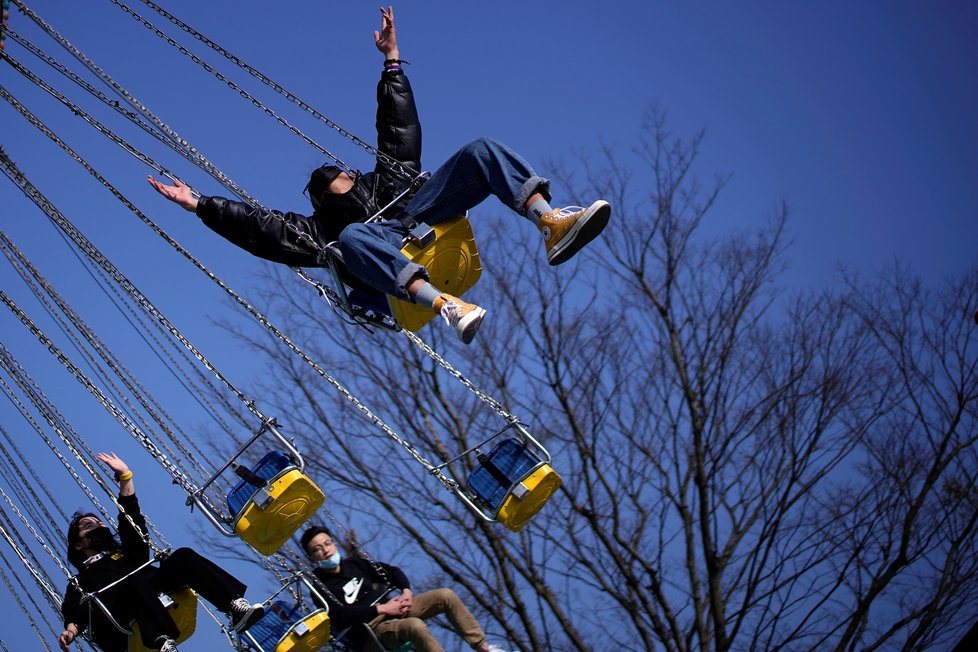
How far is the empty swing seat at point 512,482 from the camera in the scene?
6426 millimetres

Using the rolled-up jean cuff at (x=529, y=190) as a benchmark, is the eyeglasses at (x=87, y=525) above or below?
above

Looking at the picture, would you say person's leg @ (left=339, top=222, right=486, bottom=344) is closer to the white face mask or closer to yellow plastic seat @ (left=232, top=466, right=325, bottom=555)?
yellow plastic seat @ (left=232, top=466, right=325, bottom=555)

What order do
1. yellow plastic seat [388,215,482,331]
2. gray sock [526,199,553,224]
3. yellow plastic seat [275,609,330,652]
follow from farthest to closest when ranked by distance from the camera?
yellow plastic seat [275,609,330,652] → yellow plastic seat [388,215,482,331] → gray sock [526,199,553,224]

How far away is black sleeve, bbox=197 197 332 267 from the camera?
21.5ft

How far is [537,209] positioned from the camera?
19.7ft

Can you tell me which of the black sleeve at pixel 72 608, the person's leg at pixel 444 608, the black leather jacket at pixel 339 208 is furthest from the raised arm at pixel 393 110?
the black sleeve at pixel 72 608

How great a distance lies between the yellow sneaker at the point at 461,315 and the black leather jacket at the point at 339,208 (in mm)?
840

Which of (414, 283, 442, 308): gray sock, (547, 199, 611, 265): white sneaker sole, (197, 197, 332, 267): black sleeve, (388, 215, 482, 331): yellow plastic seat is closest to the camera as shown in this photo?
(547, 199, 611, 265): white sneaker sole

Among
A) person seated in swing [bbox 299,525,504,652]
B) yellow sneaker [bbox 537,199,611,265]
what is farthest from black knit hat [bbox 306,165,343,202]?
person seated in swing [bbox 299,525,504,652]

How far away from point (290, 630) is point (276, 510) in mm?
903

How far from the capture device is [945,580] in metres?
10.5

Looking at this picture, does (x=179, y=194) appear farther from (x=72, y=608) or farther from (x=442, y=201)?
(x=72, y=608)

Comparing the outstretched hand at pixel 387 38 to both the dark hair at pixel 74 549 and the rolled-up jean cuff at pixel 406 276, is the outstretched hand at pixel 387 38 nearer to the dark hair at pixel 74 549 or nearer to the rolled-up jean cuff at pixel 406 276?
the rolled-up jean cuff at pixel 406 276

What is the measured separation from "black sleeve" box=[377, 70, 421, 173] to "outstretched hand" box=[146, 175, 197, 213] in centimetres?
110
